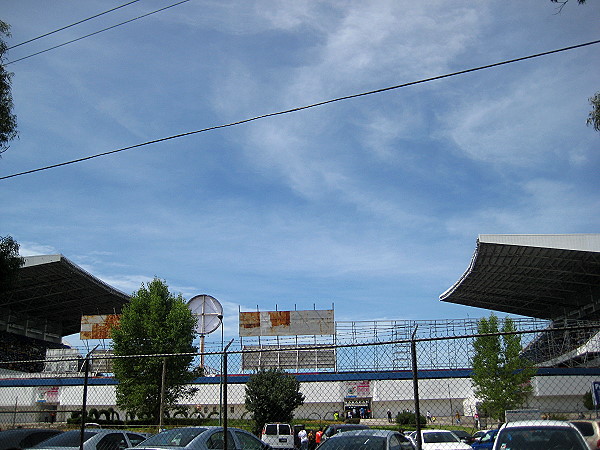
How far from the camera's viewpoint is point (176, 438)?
1127 centimetres

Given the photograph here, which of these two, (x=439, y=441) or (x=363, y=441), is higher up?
(x=363, y=441)

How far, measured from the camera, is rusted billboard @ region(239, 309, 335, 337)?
6322 centimetres

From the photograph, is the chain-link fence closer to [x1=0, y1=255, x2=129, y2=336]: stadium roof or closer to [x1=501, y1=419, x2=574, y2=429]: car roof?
[x1=0, y1=255, x2=129, y2=336]: stadium roof

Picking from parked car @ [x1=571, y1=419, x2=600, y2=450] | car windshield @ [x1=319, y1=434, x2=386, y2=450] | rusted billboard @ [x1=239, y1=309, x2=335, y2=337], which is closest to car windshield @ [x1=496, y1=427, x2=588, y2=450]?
car windshield @ [x1=319, y1=434, x2=386, y2=450]

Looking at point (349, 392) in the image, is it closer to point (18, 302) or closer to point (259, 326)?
point (259, 326)

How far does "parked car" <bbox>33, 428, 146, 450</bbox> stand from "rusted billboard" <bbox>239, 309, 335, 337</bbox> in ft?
161

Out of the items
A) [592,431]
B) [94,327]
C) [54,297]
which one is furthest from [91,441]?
[54,297]

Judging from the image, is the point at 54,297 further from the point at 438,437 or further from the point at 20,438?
the point at 438,437

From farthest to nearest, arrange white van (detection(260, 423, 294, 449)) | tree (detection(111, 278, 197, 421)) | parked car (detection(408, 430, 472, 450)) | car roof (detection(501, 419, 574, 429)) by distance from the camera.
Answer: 1. tree (detection(111, 278, 197, 421))
2. white van (detection(260, 423, 294, 449))
3. parked car (detection(408, 430, 472, 450))
4. car roof (detection(501, 419, 574, 429))

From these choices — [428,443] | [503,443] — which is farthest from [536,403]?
[503,443]

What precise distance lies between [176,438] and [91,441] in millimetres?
3006

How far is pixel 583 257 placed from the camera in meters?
51.6

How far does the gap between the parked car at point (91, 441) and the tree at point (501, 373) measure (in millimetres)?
31657

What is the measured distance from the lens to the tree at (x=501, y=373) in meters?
41.5
